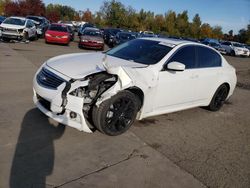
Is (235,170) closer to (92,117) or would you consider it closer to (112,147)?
(112,147)

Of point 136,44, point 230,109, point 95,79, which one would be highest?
point 136,44

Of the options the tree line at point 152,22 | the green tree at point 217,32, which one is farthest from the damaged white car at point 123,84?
the green tree at point 217,32

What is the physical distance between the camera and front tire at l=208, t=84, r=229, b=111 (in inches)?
272

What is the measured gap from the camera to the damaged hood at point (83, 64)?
4562mm

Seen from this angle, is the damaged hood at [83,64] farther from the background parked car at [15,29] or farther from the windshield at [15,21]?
the windshield at [15,21]

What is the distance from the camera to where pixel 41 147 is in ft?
13.5

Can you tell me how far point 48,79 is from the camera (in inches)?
185

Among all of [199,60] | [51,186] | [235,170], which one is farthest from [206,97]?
[51,186]

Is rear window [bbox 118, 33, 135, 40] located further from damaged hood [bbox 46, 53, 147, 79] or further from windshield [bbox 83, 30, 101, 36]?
damaged hood [bbox 46, 53, 147, 79]

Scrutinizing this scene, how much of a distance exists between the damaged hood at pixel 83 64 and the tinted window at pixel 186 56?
86 centimetres

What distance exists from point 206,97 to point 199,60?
0.95m

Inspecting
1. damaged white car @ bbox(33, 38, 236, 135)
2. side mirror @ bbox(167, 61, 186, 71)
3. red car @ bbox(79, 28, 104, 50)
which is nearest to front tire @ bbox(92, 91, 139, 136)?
damaged white car @ bbox(33, 38, 236, 135)

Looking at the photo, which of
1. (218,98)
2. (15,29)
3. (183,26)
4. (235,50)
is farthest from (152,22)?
(218,98)

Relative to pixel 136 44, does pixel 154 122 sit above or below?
below
